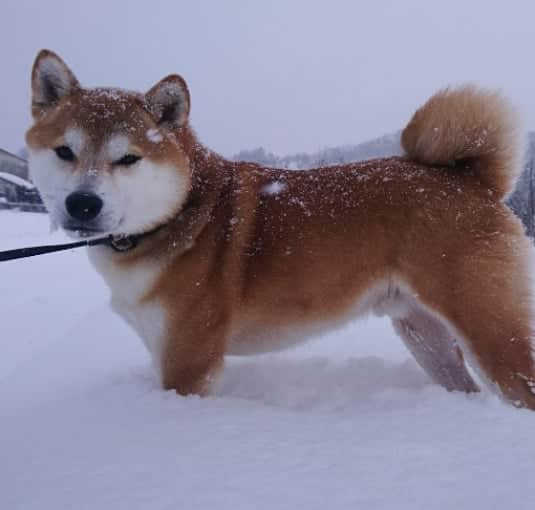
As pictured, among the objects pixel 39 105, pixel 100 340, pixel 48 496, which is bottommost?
pixel 100 340

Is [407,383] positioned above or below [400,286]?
below

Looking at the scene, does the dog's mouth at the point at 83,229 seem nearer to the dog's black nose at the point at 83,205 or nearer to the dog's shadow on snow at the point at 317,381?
the dog's black nose at the point at 83,205

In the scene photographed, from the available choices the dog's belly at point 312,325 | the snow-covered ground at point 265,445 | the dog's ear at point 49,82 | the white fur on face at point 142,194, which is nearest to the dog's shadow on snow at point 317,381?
the snow-covered ground at point 265,445

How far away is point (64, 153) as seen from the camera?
8.55ft

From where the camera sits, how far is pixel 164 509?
1.38m

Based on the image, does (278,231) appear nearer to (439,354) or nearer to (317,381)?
(317,381)

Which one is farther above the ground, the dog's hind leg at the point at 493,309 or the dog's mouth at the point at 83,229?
the dog's mouth at the point at 83,229

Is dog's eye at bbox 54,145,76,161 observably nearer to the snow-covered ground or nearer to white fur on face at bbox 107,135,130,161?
white fur on face at bbox 107,135,130,161

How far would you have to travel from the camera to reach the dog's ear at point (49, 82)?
2.80 m

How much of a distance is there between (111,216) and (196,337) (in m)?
0.82

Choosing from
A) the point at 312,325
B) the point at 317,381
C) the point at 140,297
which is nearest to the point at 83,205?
the point at 140,297

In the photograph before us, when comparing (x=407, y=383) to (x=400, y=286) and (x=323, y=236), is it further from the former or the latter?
(x=323, y=236)

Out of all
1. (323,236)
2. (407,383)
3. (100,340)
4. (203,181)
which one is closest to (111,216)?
(203,181)

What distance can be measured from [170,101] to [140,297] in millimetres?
1202
